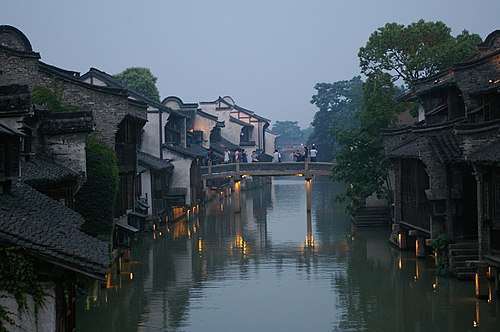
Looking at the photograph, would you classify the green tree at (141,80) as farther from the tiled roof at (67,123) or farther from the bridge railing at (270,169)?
the tiled roof at (67,123)

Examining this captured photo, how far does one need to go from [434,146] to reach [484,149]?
557 centimetres

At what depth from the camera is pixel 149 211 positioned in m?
51.2

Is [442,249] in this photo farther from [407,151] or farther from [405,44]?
[405,44]

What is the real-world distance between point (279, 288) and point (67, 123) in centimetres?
1048

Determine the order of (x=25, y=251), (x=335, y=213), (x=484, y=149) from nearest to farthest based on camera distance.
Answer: (x=25, y=251) → (x=484, y=149) → (x=335, y=213)

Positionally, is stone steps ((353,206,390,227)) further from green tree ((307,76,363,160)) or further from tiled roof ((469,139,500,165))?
green tree ((307,76,363,160))

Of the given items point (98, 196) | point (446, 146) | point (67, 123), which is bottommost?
point (98, 196)

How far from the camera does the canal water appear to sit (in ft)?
83.0

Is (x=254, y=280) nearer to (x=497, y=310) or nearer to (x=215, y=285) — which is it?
(x=215, y=285)

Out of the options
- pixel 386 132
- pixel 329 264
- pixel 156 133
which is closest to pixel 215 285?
pixel 329 264

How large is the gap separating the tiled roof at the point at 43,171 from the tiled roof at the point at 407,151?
15705 mm

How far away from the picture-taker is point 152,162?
51875 mm

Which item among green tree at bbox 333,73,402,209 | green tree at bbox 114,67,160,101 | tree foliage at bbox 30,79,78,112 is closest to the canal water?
green tree at bbox 333,73,402,209

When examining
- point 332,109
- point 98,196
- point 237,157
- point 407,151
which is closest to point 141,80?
point 237,157
